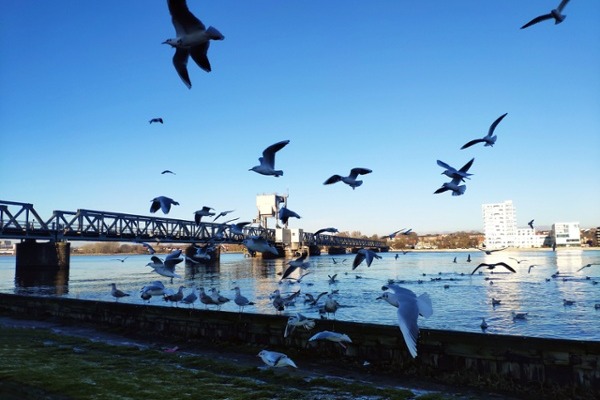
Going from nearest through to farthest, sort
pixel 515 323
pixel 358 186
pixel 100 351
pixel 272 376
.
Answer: pixel 272 376, pixel 358 186, pixel 100 351, pixel 515 323

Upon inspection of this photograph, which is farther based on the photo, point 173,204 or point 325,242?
point 325,242

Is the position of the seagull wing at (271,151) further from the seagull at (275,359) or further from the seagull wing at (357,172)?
the seagull at (275,359)

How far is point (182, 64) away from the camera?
6.14 meters

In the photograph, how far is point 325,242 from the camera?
6521 inches

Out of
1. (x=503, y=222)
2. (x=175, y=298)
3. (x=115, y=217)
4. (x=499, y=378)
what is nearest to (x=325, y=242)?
(x=503, y=222)

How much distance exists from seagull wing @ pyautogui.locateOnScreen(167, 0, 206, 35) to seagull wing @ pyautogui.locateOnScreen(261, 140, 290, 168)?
4.25 meters

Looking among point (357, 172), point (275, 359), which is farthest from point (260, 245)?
point (275, 359)

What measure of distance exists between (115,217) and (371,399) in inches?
3334

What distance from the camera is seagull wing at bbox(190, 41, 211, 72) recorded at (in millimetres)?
5755

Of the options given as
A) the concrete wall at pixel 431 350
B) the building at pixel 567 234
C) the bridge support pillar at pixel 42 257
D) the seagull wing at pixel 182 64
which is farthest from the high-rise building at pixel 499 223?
the seagull wing at pixel 182 64

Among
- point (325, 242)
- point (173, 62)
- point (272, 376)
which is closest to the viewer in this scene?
point (173, 62)

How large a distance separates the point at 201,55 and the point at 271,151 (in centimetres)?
429

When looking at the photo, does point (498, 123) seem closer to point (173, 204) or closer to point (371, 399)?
point (371, 399)

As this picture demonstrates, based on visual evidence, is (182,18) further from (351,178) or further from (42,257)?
(42,257)
